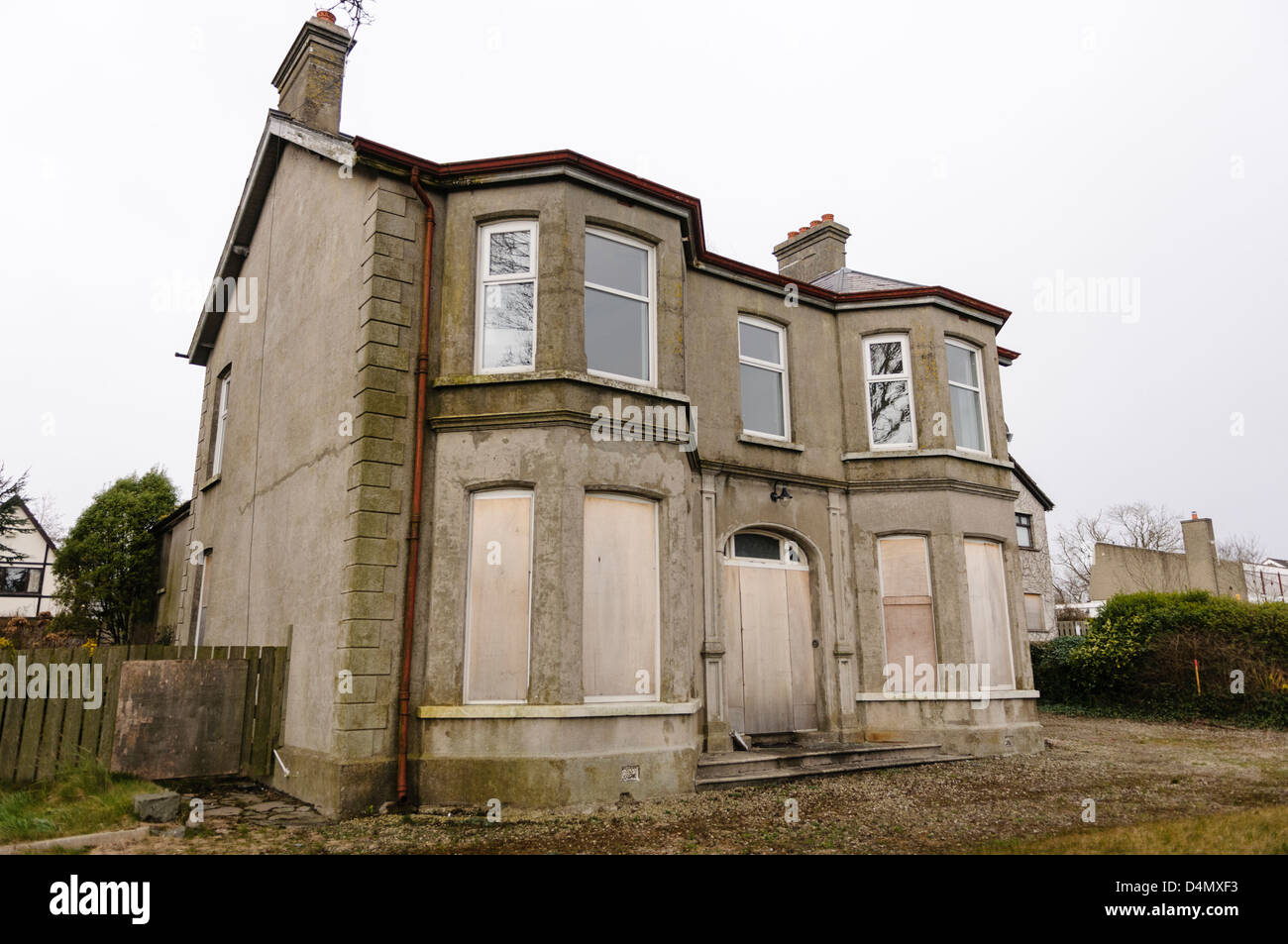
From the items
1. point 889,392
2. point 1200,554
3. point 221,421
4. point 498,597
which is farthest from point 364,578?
point 1200,554

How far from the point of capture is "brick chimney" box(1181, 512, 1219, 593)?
116 ft

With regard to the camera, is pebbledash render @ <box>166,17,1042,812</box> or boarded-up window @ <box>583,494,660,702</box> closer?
pebbledash render @ <box>166,17,1042,812</box>

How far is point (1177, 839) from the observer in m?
7.04

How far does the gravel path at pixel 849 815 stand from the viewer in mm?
7238

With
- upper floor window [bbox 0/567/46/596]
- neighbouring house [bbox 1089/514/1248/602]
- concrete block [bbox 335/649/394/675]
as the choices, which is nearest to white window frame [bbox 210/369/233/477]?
concrete block [bbox 335/649/394/675]

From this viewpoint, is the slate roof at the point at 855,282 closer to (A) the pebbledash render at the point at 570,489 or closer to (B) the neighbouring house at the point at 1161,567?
(A) the pebbledash render at the point at 570,489

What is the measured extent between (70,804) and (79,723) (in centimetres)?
140

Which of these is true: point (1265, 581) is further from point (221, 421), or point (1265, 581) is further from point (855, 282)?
point (221, 421)

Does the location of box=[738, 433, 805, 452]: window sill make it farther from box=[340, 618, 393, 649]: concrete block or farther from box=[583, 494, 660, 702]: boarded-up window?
box=[340, 618, 393, 649]: concrete block

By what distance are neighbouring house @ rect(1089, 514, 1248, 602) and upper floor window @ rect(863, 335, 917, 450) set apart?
27292 mm

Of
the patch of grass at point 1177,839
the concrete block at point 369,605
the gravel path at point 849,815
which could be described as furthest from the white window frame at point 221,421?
the patch of grass at point 1177,839

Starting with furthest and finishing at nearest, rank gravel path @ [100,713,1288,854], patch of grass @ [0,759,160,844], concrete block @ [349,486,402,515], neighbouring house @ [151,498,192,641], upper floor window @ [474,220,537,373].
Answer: neighbouring house @ [151,498,192,641], upper floor window @ [474,220,537,373], concrete block @ [349,486,402,515], gravel path @ [100,713,1288,854], patch of grass @ [0,759,160,844]
